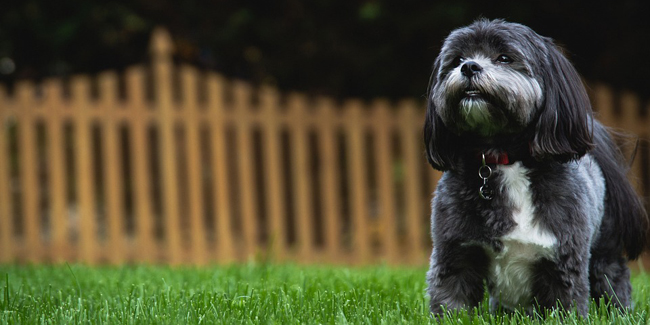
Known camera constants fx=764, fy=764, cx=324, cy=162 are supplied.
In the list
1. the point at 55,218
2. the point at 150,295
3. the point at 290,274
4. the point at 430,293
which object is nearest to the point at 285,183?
the point at 55,218

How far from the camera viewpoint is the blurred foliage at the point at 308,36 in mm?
8805

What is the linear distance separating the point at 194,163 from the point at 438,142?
4532 mm

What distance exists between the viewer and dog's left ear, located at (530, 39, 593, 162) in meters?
2.84

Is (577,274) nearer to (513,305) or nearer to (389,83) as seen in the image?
(513,305)

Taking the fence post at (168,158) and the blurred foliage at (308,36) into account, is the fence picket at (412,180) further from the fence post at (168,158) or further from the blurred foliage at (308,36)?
the fence post at (168,158)

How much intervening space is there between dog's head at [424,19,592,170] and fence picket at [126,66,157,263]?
462 cm

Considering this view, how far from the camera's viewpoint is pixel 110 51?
967cm

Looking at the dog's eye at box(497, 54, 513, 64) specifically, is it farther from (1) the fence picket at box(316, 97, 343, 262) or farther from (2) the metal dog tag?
(1) the fence picket at box(316, 97, 343, 262)

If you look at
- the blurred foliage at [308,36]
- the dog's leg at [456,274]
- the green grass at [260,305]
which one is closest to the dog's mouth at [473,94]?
the dog's leg at [456,274]

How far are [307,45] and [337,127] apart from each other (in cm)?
215

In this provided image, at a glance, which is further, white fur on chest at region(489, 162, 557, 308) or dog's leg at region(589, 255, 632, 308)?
dog's leg at region(589, 255, 632, 308)

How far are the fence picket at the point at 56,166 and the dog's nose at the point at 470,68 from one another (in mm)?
5035

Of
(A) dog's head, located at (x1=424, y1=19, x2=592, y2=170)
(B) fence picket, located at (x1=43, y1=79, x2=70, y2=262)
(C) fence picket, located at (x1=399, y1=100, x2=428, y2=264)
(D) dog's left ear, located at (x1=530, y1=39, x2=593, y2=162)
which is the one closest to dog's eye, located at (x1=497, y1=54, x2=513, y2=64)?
(A) dog's head, located at (x1=424, y1=19, x2=592, y2=170)

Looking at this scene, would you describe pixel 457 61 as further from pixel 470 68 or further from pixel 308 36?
pixel 308 36
